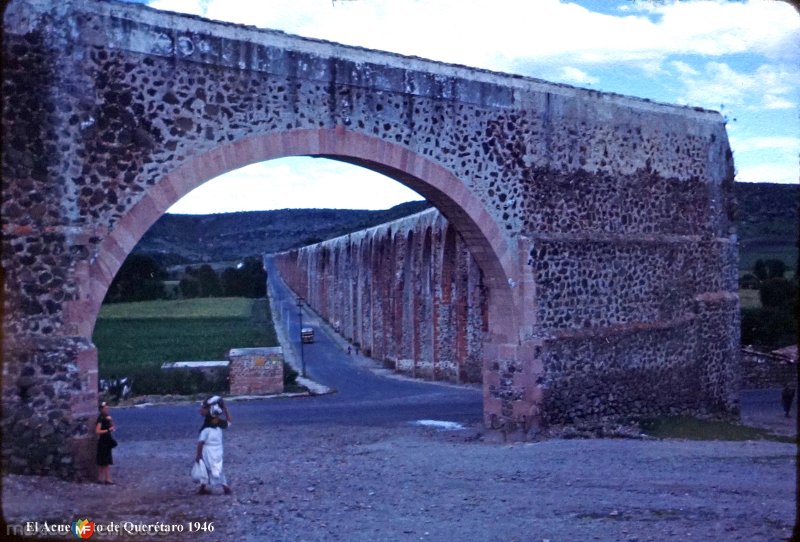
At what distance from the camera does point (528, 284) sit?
9750mm

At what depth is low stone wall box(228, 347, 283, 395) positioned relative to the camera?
51.9ft

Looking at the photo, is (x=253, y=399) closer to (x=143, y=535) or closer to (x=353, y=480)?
(x=353, y=480)

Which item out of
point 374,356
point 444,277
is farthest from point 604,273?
point 374,356

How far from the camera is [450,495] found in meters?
6.20

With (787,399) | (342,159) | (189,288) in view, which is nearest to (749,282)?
(787,399)

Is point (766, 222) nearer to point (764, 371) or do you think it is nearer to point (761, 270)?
point (761, 270)

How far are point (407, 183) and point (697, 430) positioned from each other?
5.38 metres

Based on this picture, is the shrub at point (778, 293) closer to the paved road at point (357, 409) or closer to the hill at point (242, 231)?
the paved road at point (357, 409)

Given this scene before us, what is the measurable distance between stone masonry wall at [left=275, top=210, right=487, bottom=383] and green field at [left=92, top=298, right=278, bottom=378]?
3503mm

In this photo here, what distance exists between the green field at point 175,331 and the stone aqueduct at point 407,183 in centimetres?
1052

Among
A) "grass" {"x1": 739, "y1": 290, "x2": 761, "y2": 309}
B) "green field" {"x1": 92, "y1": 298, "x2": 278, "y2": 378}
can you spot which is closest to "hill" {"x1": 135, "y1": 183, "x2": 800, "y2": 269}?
"green field" {"x1": 92, "y1": 298, "x2": 278, "y2": 378}

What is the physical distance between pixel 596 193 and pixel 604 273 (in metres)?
1.12

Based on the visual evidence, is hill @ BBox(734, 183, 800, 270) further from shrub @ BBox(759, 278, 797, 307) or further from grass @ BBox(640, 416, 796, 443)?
grass @ BBox(640, 416, 796, 443)

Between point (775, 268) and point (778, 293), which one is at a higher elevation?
point (775, 268)
